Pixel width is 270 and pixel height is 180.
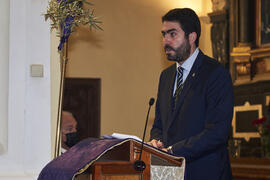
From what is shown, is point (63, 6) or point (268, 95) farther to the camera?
point (268, 95)

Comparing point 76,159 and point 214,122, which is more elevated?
point 214,122

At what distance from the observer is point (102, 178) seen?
2723mm

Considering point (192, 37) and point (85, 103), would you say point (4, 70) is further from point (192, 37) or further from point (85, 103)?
point (85, 103)

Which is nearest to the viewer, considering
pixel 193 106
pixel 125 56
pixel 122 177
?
pixel 122 177

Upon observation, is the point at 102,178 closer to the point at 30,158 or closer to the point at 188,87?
the point at 188,87

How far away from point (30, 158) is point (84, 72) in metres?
8.54

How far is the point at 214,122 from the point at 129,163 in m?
0.86

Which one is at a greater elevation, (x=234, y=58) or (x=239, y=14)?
(x=239, y=14)

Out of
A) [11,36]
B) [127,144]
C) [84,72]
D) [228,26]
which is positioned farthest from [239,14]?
[127,144]

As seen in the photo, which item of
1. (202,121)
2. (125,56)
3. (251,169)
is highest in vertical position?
(125,56)

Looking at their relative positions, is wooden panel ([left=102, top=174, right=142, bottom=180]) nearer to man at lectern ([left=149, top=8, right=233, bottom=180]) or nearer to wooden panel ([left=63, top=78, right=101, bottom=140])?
man at lectern ([left=149, top=8, right=233, bottom=180])

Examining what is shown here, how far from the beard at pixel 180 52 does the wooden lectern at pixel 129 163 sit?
966 mm

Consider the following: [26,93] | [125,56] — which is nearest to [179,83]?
[26,93]

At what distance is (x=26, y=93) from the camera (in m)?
4.17
